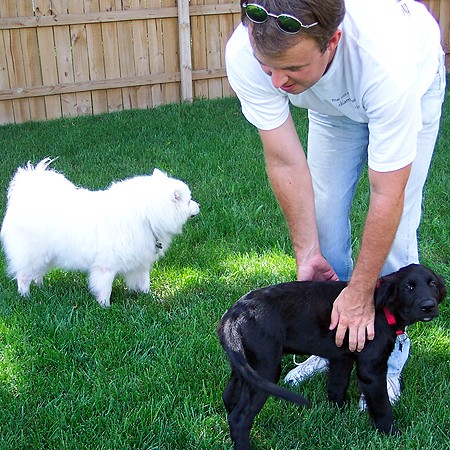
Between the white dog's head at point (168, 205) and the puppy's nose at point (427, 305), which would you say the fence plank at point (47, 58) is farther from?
the puppy's nose at point (427, 305)

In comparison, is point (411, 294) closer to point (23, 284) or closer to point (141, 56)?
point (23, 284)

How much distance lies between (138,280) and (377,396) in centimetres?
189

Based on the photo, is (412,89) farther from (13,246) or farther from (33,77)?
(33,77)

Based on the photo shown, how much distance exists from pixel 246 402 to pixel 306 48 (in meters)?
1.34

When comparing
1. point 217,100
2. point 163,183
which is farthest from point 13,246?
point 217,100

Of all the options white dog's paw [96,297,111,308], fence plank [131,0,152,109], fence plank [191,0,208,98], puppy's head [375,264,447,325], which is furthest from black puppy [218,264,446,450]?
fence plank [191,0,208,98]

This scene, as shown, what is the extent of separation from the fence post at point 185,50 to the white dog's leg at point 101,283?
5.58 m

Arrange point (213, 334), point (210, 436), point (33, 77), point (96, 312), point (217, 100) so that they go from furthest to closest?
point (217, 100), point (33, 77), point (96, 312), point (213, 334), point (210, 436)

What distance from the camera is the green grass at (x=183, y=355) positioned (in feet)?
8.89

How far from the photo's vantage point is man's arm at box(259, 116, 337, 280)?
2.73 m

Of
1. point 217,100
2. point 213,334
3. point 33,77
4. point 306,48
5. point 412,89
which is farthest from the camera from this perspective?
point 217,100

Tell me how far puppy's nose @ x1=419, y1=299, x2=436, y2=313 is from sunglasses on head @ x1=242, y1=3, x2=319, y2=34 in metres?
1.15

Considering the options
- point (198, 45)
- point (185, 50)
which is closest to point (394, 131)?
point (185, 50)

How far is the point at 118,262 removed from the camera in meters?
4.01
